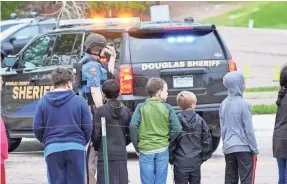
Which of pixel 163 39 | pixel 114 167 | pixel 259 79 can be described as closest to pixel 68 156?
pixel 114 167

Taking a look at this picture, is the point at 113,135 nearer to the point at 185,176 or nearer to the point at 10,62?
the point at 185,176

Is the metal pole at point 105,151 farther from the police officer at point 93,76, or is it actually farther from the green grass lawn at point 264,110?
the green grass lawn at point 264,110

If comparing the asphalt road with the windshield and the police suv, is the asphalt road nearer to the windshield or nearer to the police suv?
the police suv

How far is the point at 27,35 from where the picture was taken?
2523cm

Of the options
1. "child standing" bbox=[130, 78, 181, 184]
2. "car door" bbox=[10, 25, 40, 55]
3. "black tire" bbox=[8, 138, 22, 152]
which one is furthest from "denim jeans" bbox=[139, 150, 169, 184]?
"car door" bbox=[10, 25, 40, 55]

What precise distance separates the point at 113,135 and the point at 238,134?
1291mm

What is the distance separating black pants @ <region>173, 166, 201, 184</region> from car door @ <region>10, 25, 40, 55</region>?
17363mm

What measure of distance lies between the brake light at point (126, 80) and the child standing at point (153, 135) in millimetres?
2877

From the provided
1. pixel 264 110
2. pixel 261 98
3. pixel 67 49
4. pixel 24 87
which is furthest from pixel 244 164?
pixel 261 98

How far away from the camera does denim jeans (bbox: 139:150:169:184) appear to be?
7.97 metres

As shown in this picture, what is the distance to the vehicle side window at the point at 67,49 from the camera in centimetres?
1199

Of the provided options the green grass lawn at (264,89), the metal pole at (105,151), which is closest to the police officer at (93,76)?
the metal pole at (105,151)

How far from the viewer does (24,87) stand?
12133 millimetres

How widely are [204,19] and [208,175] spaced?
36228 mm
